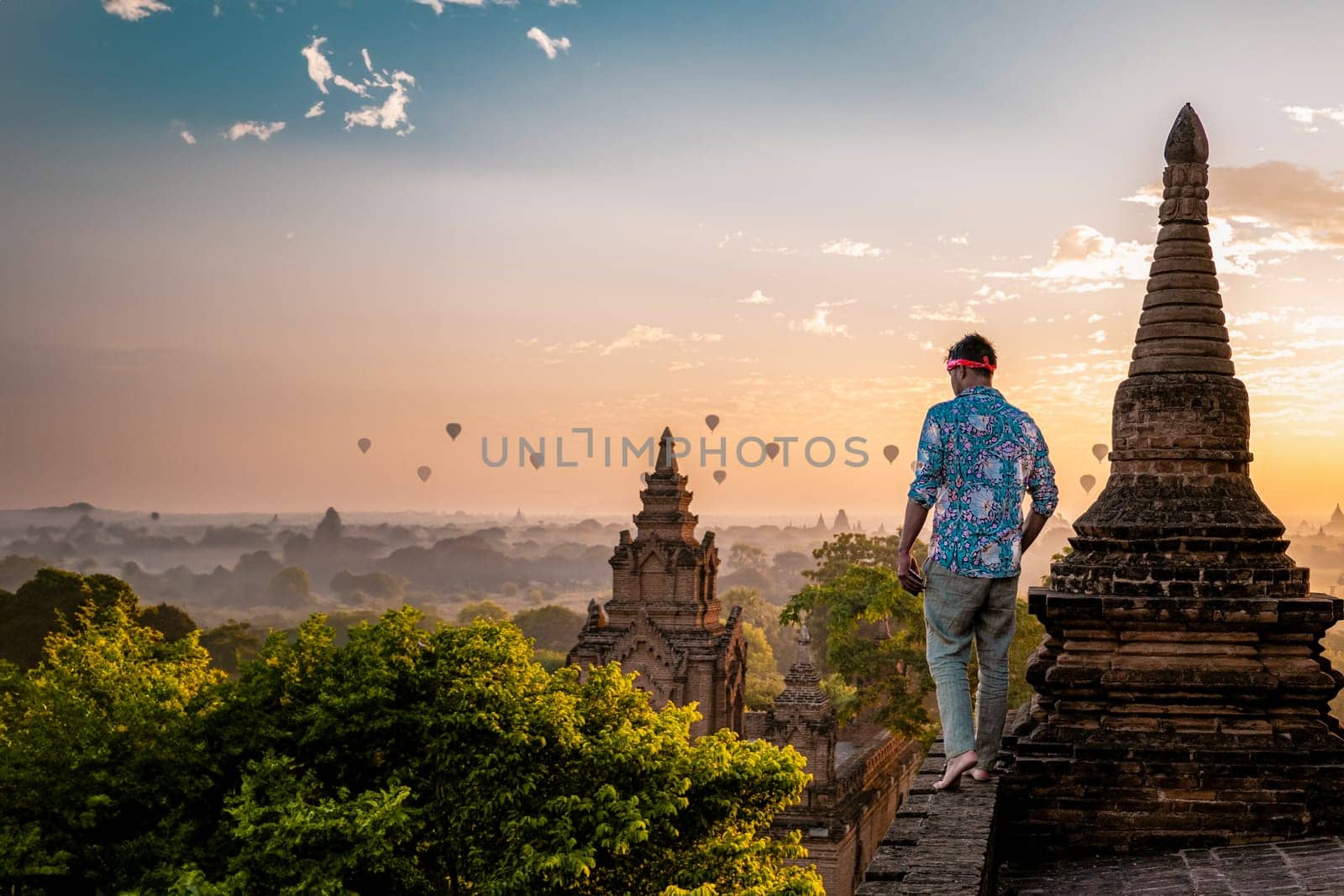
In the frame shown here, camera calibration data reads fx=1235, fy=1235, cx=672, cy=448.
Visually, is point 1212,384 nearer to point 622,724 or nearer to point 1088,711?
point 1088,711

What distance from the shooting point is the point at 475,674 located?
2275 cm

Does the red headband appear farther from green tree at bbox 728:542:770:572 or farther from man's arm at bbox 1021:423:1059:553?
green tree at bbox 728:542:770:572

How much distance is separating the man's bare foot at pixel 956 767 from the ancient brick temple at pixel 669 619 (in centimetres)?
3482

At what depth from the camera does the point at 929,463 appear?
284 inches

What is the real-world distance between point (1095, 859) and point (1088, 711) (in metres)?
1.13

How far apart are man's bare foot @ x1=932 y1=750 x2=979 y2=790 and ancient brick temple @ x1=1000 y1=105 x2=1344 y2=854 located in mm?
1300

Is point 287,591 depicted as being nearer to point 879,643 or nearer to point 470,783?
point 879,643

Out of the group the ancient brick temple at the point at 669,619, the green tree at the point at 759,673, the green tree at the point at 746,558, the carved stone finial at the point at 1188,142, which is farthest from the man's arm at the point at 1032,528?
the green tree at the point at 746,558

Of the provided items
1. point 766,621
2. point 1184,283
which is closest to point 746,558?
point 766,621

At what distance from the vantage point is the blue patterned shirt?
282 inches

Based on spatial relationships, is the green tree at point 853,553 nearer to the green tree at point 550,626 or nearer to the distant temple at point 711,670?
the distant temple at point 711,670

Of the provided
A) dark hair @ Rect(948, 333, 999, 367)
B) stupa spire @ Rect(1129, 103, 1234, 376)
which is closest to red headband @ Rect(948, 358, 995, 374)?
dark hair @ Rect(948, 333, 999, 367)

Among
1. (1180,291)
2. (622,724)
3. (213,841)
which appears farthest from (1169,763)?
(213,841)

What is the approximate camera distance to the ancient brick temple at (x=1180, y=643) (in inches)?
343
